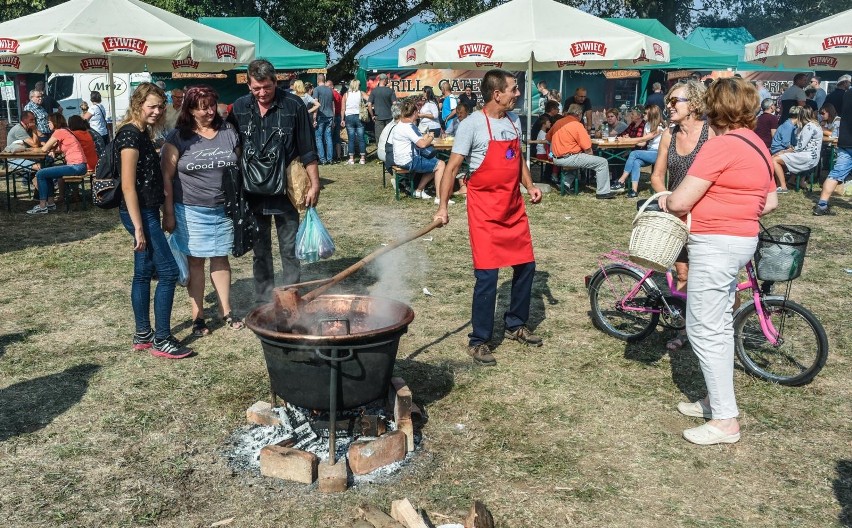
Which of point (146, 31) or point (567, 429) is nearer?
point (567, 429)

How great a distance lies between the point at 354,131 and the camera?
16.8 meters

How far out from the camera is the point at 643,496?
11.8 feet

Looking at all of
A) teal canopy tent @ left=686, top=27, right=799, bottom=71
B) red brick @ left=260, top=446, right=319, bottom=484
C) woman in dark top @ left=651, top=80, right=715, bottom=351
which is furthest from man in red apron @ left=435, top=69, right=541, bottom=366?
teal canopy tent @ left=686, top=27, right=799, bottom=71

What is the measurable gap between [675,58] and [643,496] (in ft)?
59.8

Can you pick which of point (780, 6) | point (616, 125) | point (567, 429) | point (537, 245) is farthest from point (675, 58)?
point (780, 6)

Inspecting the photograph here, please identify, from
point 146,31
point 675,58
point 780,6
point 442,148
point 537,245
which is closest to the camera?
point 537,245

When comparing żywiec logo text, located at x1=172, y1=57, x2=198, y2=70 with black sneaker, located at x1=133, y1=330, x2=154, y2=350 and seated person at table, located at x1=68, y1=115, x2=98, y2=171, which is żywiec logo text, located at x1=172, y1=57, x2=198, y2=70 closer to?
seated person at table, located at x1=68, y1=115, x2=98, y2=171

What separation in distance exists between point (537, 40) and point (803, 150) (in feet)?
15.1

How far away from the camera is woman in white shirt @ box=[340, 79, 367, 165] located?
16281mm

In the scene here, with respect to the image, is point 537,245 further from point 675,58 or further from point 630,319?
point 675,58

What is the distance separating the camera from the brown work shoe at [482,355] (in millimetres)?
5219

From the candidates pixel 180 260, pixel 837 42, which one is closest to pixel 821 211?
pixel 837 42

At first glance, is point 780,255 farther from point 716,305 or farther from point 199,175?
point 199,175

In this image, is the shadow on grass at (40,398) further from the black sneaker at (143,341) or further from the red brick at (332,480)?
the red brick at (332,480)
